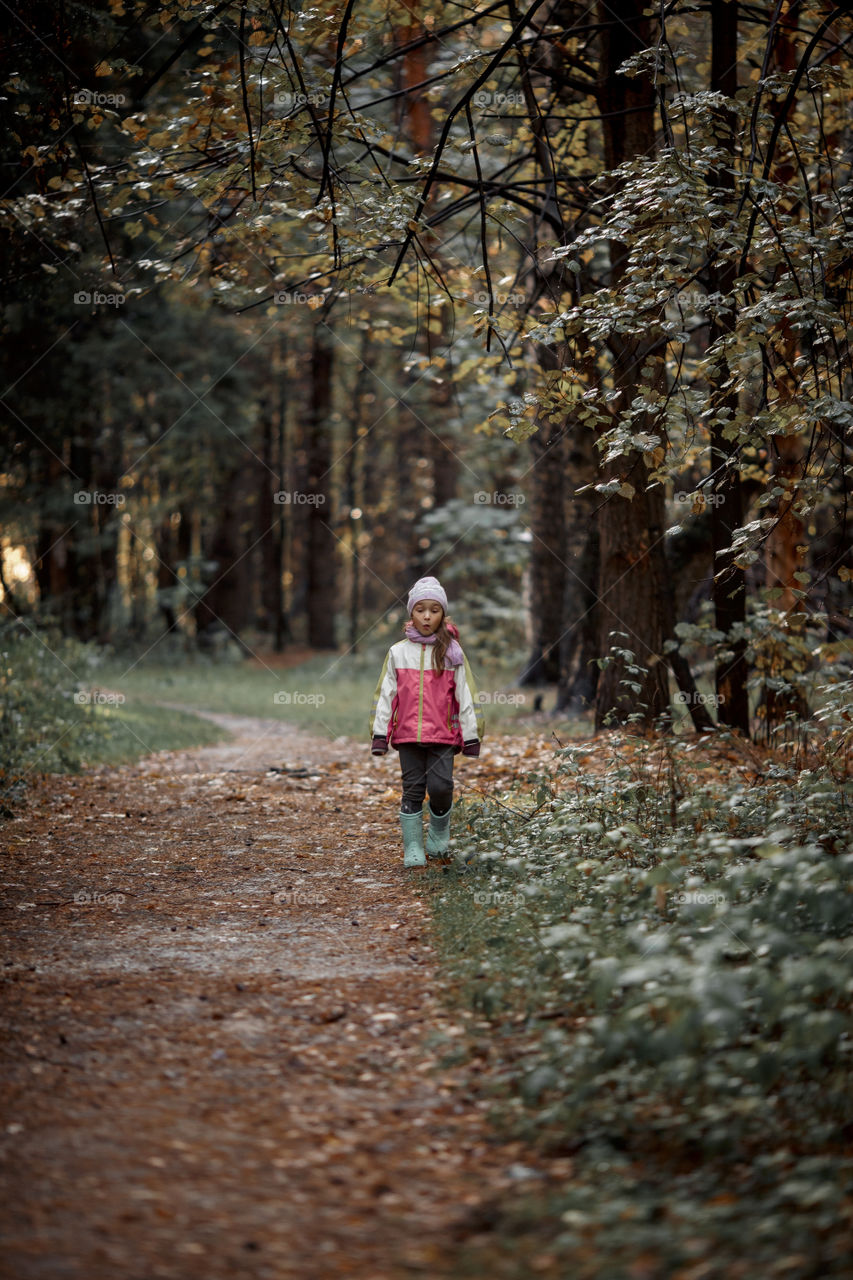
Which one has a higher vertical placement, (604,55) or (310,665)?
(604,55)

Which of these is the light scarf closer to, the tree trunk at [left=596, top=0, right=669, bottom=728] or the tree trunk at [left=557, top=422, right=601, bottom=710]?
the tree trunk at [left=596, top=0, right=669, bottom=728]

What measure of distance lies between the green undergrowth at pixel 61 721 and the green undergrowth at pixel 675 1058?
5.39 metres

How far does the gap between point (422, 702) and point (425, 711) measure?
0.06 m

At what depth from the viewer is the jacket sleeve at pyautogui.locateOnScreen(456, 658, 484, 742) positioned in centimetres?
650

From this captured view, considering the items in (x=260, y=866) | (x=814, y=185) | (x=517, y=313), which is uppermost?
(x=814, y=185)

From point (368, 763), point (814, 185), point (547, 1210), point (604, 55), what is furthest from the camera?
point (368, 763)

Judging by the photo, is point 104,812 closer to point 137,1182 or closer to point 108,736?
point 108,736

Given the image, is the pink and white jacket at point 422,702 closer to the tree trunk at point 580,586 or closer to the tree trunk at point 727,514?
the tree trunk at point 727,514

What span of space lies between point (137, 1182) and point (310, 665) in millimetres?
20988

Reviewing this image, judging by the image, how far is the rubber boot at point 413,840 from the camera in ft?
21.5

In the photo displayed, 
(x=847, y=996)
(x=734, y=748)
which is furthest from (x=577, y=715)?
(x=847, y=996)

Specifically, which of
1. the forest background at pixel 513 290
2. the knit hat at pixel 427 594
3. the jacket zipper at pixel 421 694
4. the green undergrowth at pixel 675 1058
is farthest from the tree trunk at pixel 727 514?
the green undergrowth at pixel 675 1058

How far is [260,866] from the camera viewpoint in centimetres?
681

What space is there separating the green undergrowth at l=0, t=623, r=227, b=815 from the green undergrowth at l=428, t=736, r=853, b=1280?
539cm
